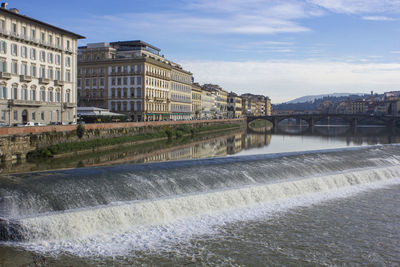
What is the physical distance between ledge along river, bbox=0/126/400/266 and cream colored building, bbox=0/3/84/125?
27896 mm

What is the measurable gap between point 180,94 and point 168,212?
84903mm

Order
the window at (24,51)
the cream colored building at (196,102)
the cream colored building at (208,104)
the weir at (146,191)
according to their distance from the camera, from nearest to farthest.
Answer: the weir at (146,191)
the window at (24,51)
the cream colored building at (196,102)
the cream colored building at (208,104)

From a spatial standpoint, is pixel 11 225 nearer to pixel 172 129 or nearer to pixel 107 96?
pixel 172 129

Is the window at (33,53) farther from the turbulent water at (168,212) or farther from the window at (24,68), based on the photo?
the turbulent water at (168,212)

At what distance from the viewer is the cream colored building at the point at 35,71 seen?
42281 millimetres

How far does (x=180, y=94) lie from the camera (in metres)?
100

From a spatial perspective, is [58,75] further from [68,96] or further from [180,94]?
[180,94]

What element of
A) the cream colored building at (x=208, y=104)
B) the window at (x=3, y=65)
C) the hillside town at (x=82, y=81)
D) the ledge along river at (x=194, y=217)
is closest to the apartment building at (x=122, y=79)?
the hillside town at (x=82, y=81)

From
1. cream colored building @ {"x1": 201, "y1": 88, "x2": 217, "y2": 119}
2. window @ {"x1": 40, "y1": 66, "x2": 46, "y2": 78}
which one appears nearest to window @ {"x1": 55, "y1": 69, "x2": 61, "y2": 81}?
window @ {"x1": 40, "y1": 66, "x2": 46, "y2": 78}

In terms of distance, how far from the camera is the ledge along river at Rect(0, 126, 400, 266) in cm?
1281

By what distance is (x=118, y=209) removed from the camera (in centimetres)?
1532

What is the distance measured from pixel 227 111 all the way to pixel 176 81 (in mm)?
71407

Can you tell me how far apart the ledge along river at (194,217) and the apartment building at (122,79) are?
5491cm

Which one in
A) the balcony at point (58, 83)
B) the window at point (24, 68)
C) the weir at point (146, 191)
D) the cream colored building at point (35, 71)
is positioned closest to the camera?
the weir at point (146, 191)
